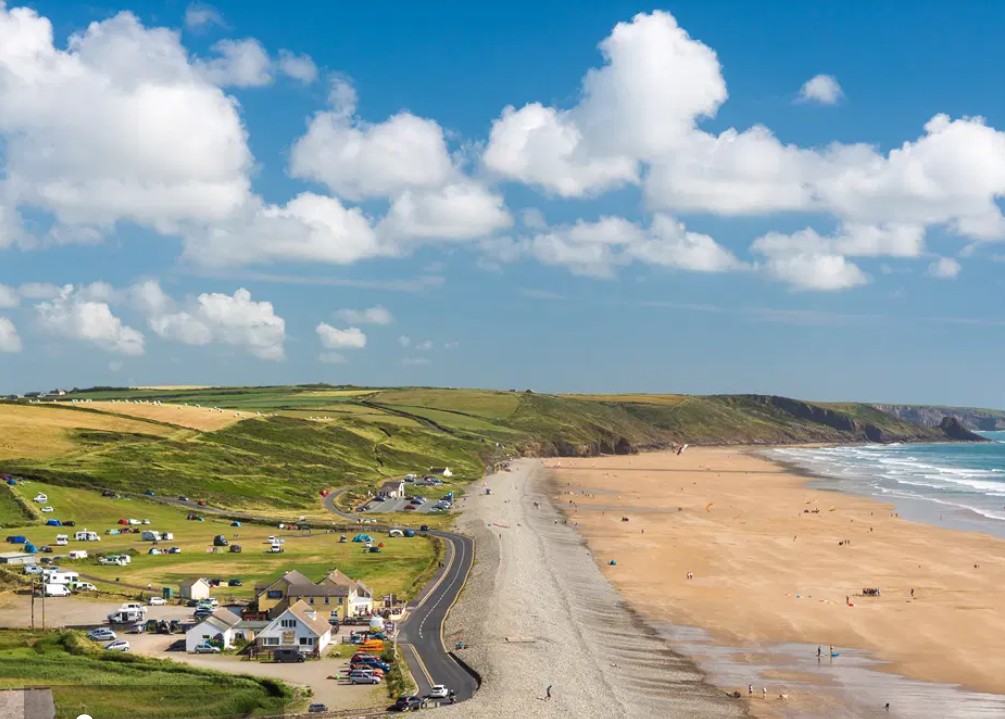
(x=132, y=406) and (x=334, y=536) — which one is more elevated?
(x=132, y=406)

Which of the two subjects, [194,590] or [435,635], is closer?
[435,635]

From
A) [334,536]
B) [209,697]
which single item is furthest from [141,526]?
[209,697]

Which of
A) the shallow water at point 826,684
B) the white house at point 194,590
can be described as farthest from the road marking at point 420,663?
the white house at point 194,590

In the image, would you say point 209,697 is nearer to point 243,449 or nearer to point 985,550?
point 985,550

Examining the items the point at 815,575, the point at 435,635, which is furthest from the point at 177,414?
the point at 435,635

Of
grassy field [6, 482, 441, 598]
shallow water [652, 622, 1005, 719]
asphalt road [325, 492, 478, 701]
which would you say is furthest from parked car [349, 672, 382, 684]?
grassy field [6, 482, 441, 598]

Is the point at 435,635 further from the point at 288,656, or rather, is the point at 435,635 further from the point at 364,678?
the point at 364,678
